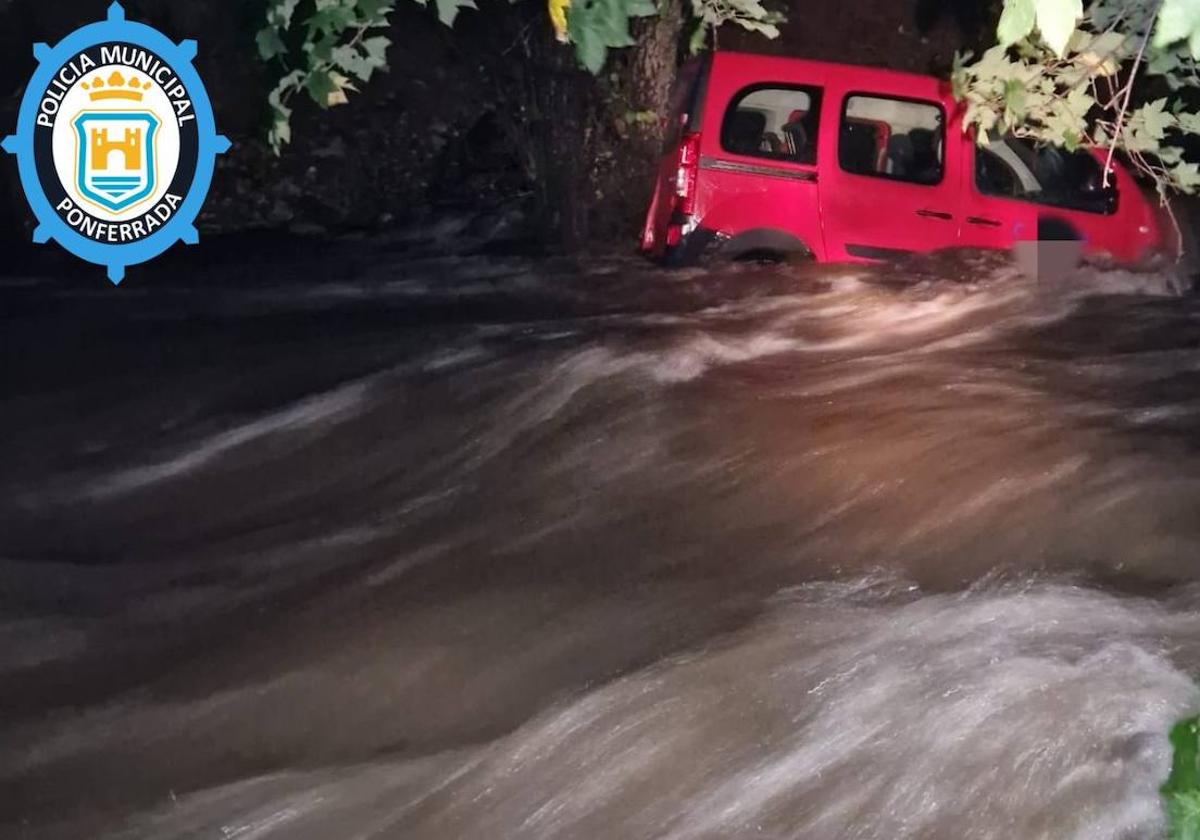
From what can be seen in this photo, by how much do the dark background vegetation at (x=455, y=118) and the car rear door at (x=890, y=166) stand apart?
1.77 m

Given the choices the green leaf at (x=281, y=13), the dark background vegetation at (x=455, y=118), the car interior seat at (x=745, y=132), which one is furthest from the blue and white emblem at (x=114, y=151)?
the car interior seat at (x=745, y=132)

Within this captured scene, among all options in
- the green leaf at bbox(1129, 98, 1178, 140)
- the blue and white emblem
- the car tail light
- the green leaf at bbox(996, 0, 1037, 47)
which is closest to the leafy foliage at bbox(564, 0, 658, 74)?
the green leaf at bbox(996, 0, 1037, 47)

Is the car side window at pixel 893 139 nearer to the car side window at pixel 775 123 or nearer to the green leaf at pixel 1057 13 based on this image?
the car side window at pixel 775 123

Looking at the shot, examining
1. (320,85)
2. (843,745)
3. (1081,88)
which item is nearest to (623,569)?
(843,745)

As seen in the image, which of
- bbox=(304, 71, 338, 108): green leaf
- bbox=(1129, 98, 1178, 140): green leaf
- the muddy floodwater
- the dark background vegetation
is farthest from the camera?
the dark background vegetation

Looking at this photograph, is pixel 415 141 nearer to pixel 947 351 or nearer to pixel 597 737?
pixel 947 351

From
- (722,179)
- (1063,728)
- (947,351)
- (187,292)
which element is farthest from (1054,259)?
(187,292)

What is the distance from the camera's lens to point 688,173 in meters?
6.52

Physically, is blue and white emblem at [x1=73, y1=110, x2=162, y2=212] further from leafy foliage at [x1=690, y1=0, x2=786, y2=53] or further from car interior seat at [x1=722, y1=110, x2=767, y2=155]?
car interior seat at [x1=722, y1=110, x2=767, y2=155]

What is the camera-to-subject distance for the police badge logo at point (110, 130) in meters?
6.69

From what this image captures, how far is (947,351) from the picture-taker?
6383 millimetres

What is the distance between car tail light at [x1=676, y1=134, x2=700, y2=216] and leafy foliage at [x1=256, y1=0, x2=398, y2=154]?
217 cm

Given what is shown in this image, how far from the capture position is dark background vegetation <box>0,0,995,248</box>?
8.16 m

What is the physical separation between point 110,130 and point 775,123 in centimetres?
399
